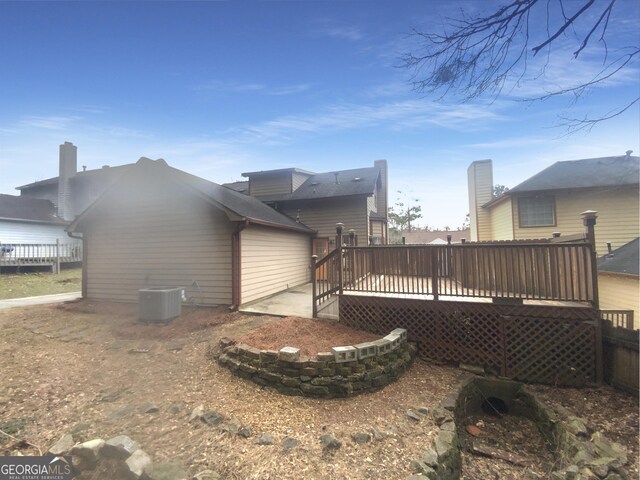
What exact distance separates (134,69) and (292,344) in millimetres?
8899

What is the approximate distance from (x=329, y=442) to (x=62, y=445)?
9.19 feet

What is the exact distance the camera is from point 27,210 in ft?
61.3

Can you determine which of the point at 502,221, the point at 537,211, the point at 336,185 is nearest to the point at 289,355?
the point at 336,185

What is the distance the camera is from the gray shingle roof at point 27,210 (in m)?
17.2

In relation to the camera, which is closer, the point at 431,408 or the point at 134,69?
the point at 431,408

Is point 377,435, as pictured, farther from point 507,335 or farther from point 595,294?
point 595,294

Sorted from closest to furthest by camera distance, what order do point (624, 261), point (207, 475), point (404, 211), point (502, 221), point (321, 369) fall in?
point (207, 475)
point (321, 369)
point (624, 261)
point (502, 221)
point (404, 211)

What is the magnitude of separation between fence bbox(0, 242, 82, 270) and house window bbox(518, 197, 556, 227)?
25.0m

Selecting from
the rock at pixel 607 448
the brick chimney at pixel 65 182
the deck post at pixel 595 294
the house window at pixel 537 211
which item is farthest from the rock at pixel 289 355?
the brick chimney at pixel 65 182

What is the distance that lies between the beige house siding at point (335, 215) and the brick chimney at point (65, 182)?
1869 centimetres

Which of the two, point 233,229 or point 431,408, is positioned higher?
point 233,229

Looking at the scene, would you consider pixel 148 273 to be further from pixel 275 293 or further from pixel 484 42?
pixel 484 42

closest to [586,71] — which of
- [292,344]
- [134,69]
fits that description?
[292,344]

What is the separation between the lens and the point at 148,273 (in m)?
8.83
